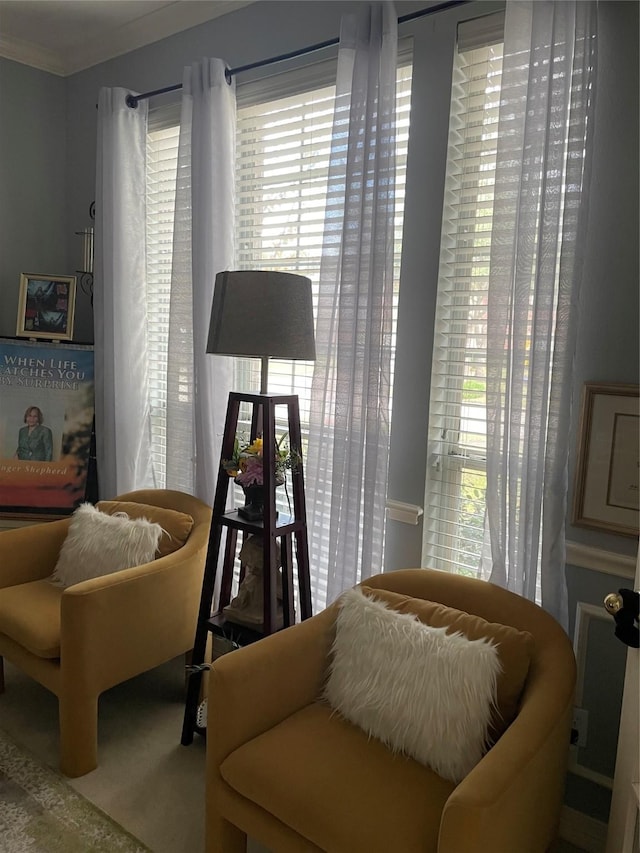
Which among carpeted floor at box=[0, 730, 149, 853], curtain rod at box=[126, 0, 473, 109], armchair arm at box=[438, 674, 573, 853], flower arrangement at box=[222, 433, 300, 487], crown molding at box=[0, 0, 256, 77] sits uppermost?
crown molding at box=[0, 0, 256, 77]

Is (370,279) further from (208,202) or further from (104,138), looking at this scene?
(104,138)

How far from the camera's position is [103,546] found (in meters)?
2.44

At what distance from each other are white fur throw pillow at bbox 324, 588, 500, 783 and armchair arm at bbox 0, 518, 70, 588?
141 cm

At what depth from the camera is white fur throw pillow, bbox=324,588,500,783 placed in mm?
1498

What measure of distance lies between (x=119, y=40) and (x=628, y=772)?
3477mm

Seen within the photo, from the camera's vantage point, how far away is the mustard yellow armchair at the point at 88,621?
6.77 feet

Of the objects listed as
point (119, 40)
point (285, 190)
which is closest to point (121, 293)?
point (285, 190)

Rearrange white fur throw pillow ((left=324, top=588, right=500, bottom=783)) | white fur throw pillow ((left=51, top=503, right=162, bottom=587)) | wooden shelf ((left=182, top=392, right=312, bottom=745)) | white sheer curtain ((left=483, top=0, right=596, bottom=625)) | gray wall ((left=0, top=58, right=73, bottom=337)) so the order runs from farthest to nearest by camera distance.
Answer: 1. gray wall ((left=0, top=58, right=73, bottom=337))
2. white fur throw pillow ((left=51, top=503, right=162, bottom=587))
3. wooden shelf ((left=182, top=392, right=312, bottom=745))
4. white sheer curtain ((left=483, top=0, right=596, bottom=625))
5. white fur throw pillow ((left=324, top=588, right=500, bottom=783))

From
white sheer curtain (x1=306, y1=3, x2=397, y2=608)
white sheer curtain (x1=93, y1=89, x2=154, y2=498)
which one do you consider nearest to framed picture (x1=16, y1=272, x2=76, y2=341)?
white sheer curtain (x1=93, y1=89, x2=154, y2=498)

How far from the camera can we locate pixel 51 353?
3133 millimetres

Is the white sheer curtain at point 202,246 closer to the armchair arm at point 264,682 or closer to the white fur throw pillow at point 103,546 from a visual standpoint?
the white fur throw pillow at point 103,546

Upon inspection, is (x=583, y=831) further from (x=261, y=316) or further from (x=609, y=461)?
(x=261, y=316)

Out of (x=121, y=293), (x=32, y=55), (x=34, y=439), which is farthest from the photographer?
(x=32, y=55)

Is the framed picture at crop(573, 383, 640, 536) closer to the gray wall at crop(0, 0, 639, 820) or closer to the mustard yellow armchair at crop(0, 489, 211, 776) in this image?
the gray wall at crop(0, 0, 639, 820)
